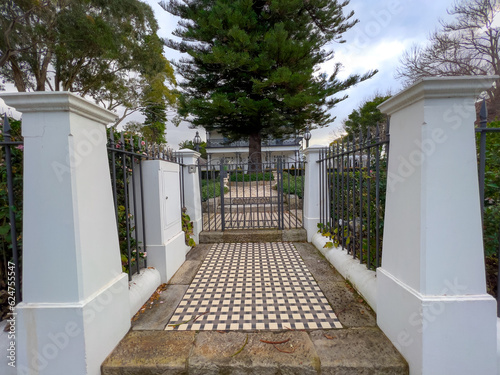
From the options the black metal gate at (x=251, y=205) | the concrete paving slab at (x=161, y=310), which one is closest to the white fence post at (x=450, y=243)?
the concrete paving slab at (x=161, y=310)

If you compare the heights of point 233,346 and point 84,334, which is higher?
point 84,334

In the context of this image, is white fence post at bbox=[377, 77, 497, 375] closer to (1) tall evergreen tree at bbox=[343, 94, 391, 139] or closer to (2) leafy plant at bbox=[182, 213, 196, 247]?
(2) leafy plant at bbox=[182, 213, 196, 247]

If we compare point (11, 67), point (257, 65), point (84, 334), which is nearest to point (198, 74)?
point (257, 65)

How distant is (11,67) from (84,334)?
1539cm

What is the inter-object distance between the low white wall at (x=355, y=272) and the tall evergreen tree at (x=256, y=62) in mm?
6858

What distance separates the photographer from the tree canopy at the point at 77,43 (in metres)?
9.66

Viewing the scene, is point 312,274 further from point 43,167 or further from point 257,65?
point 257,65

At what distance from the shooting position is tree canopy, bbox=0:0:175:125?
31.7 ft

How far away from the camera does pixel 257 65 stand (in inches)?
366

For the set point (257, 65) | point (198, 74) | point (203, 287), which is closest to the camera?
point (203, 287)

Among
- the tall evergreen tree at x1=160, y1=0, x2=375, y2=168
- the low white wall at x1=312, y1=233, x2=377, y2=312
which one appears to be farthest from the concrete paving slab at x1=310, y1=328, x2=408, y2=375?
the tall evergreen tree at x1=160, y1=0, x2=375, y2=168

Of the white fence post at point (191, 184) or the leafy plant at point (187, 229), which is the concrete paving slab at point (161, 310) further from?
the white fence post at point (191, 184)

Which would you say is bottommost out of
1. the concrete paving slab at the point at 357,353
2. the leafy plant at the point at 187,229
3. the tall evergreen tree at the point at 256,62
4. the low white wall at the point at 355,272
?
the concrete paving slab at the point at 357,353

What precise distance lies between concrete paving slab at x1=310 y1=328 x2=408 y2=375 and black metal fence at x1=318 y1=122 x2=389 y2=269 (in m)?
0.64
